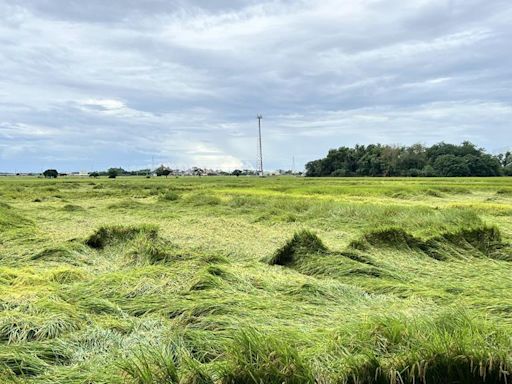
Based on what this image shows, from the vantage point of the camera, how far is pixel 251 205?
14570 millimetres

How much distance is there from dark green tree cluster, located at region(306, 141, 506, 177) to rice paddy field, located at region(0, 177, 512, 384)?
206ft

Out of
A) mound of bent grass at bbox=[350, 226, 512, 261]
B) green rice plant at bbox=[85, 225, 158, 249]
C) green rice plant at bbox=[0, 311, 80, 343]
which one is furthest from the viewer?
green rice plant at bbox=[85, 225, 158, 249]

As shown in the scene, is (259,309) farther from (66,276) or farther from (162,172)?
(162,172)

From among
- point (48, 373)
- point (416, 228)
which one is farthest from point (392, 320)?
point (416, 228)

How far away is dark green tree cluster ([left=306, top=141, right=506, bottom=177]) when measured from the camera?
65062 millimetres

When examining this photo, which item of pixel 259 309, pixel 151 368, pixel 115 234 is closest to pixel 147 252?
pixel 115 234

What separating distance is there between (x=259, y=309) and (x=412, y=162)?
73320 mm

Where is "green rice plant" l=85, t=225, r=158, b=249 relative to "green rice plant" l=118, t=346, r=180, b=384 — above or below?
above

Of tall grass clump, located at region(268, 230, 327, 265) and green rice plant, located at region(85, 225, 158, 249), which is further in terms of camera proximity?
green rice plant, located at region(85, 225, 158, 249)

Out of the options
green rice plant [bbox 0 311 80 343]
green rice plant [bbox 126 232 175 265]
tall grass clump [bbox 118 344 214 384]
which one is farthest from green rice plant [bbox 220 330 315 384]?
green rice plant [bbox 126 232 175 265]

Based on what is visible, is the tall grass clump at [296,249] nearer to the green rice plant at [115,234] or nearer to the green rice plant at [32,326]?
the green rice plant at [115,234]

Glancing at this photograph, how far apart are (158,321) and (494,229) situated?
5616 millimetres

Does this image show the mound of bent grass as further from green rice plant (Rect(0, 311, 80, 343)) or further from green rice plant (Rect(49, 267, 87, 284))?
green rice plant (Rect(0, 311, 80, 343))

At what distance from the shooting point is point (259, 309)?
11.8 feet
